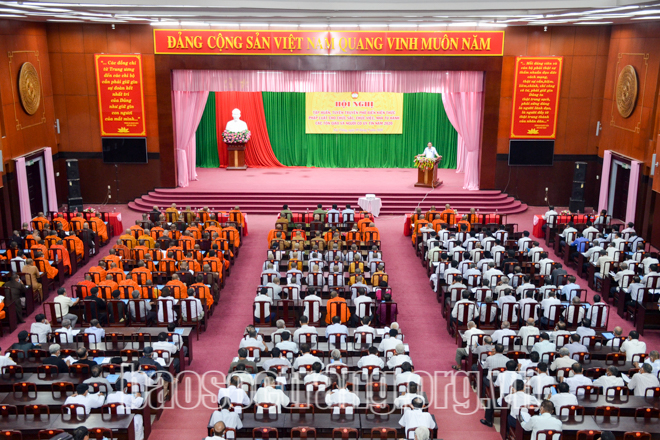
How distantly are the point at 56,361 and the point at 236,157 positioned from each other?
16641mm

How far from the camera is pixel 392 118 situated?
2538 cm

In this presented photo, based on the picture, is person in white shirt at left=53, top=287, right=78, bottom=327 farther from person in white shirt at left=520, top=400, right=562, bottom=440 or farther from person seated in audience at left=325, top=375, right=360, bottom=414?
person in white shirt at left=520, top=400, right=562, bottom=440

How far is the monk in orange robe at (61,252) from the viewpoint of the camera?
13.6m

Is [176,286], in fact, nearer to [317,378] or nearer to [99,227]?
[317,378]

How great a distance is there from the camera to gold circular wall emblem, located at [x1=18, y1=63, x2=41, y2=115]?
57.8ft

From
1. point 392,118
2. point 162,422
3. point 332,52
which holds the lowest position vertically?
point 162,422

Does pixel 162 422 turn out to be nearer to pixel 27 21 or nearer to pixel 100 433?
pixel 100 433

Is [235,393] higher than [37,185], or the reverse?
[37,185]

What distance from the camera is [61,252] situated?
44.5 ft

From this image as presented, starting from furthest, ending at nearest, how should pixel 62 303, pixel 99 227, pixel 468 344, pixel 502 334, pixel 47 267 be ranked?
pixel 99 227 < pixel 47 267 < pixel 62 303 < pixel 468 344 < pixel 502 334

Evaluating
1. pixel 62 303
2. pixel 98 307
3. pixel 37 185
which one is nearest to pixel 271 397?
pixel 98 307

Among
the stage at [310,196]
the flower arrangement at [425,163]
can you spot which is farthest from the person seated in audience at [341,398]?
the flower arrangement at [425,163]

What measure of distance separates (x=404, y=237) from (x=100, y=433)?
11361mm

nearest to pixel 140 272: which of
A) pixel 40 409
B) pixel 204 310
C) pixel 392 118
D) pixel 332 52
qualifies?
pixel 204 310
